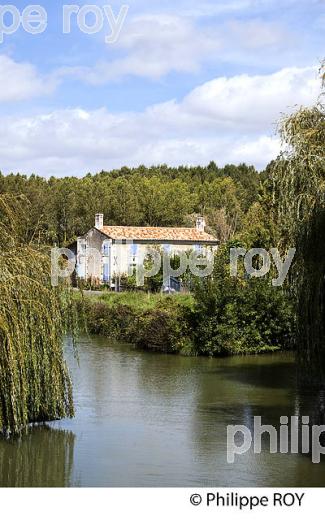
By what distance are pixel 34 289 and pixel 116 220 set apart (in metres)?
42.7

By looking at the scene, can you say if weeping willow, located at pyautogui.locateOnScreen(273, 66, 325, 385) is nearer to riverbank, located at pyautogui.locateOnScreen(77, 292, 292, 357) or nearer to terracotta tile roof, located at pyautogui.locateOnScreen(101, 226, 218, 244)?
riverbank, located at pyautogui.locateOnScreen(77, 292, 292, 357)

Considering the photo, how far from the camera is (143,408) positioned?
16312 mm

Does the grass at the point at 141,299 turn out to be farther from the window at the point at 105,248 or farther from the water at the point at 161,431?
the window at the point at 105,248

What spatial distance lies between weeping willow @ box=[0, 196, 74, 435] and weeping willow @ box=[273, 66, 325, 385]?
4.07 metres

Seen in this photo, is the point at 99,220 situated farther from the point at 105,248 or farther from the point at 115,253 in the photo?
the point at 115,253

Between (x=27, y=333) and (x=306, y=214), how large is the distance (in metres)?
5.02

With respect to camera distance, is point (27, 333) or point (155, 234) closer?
point (27, 333)

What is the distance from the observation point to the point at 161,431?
14.2 metres

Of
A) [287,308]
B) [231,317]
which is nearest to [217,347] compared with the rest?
[231,317]

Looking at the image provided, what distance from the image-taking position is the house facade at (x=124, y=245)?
43.9m

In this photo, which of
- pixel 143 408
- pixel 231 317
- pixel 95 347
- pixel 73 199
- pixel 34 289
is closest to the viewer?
pixel 34 289

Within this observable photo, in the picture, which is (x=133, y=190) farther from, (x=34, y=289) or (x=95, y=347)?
(x=34, y=289)

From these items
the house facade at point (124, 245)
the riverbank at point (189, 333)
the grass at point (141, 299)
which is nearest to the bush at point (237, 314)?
the riverbank at point (189, 333)

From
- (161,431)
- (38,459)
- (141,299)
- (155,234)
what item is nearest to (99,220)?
(155,234)
